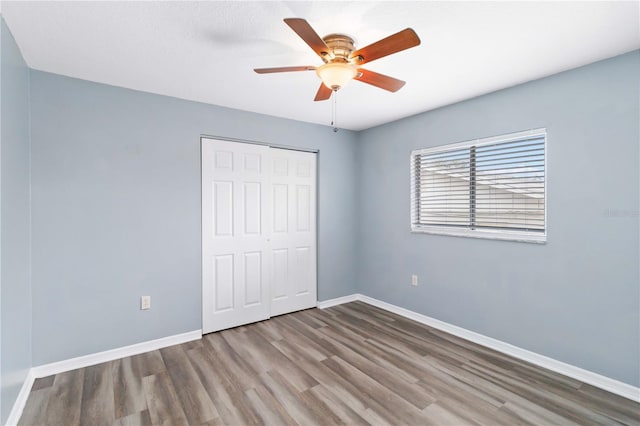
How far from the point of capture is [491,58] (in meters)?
2.25

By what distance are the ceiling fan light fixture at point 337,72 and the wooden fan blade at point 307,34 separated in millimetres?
77

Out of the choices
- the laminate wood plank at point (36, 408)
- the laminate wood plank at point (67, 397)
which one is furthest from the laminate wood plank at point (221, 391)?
the laminate wood plank at point (36, 408)

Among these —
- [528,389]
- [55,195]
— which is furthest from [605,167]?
[55,195]

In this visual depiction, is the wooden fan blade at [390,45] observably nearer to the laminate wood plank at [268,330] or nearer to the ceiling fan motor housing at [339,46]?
the ceiling fan motor housing at [339,46]

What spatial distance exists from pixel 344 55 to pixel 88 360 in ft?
10.4

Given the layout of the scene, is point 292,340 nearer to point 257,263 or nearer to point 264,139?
point 257,263

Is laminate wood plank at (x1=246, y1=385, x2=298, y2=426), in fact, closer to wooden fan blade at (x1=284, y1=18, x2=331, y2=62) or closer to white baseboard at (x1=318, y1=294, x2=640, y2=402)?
white baseboard at (x1=318, y1=294, x2=640, y2=402)

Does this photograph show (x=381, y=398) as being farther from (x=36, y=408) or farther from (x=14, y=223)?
(x=14, y=223)

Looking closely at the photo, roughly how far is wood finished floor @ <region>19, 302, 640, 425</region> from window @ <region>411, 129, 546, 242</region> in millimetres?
1171

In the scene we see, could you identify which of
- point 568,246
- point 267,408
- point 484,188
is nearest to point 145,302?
point 267,408

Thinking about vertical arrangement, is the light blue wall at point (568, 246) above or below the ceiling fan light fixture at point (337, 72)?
below

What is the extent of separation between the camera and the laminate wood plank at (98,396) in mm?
1960

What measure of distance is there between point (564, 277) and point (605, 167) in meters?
0.90

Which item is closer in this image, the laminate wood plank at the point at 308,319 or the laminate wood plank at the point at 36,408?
the laminate wood plank at the point at 36,408
